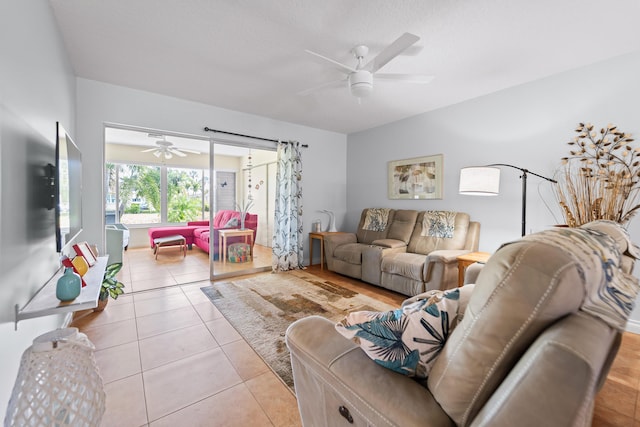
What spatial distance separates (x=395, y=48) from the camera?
189 cm

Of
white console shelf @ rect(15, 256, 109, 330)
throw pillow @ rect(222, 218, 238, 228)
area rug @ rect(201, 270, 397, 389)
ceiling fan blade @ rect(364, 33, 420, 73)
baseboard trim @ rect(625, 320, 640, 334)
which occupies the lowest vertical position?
area rug @ rect(201, 270, 397, 389)

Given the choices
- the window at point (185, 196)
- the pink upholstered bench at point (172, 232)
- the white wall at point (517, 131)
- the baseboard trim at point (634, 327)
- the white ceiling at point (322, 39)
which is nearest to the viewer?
the white ceiling at point (322, 39)

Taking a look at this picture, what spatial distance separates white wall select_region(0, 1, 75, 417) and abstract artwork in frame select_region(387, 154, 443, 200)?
157 inches

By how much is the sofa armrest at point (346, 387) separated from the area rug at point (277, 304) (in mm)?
768

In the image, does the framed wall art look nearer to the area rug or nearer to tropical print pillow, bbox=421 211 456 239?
the area rug

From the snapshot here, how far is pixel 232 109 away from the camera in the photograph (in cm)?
396

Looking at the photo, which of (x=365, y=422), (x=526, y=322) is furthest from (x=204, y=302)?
(x=526, y=322)

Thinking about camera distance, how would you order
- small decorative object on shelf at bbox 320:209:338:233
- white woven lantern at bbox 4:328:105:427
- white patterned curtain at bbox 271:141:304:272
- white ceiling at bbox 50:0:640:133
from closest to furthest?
1. white woven lantern at bbox 4:328:105:427
2. white ceiling at bbox 50:0:640:133
3. white patterned curtain at bbox 271:141:304:272
4. small decorative object on shelf at bbox 320:209:338:233

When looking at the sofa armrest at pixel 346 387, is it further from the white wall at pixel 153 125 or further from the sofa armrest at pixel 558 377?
the white wall at pixel 153 125

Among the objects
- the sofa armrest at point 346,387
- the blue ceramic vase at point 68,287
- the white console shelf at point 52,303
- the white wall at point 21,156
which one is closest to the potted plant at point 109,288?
the white wall at point 21,156

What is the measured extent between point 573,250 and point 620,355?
249cm

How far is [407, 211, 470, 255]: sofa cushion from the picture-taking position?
11.2ft

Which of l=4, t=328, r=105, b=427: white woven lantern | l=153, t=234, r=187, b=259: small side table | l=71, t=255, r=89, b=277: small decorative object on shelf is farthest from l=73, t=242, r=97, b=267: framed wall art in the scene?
l=153, t=234, r=187, b=259: small side table

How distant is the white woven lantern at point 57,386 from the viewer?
3.16ft
